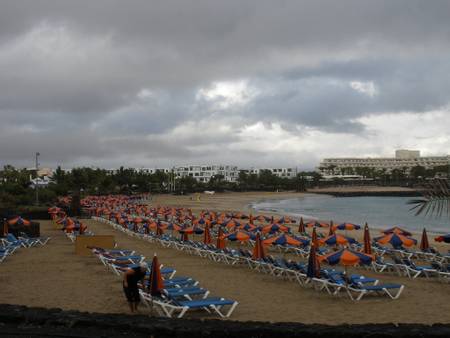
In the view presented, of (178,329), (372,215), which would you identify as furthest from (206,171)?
(178,329)

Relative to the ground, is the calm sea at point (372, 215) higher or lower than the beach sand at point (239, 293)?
lower

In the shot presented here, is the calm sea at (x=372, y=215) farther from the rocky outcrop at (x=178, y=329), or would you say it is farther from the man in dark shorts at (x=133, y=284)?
the rocky outcrop at (x=178, y=329)

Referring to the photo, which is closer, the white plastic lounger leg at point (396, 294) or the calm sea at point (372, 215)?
the white plastic lounger leg at point (396, 294)

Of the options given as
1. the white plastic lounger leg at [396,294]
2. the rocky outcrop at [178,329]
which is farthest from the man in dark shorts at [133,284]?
the white plastic lounger leg at [396,294]

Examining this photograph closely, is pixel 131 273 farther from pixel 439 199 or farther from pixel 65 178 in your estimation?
pixel 65 178

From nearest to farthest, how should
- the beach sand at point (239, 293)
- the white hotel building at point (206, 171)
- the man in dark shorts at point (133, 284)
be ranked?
the man in dark shorts at point (133, 284) < the beach sand at point (239, 293) < the white hotel building at point (206, 171)

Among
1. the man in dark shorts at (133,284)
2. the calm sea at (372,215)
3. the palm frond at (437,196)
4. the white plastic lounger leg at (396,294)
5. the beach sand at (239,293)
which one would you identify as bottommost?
the calm sea at (372,215)

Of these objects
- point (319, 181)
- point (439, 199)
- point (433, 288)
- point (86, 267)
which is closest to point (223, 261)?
point (86, 267)

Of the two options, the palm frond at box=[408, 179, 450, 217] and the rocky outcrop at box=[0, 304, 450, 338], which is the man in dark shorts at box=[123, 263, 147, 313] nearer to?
the rocky outcrop at box=[0, 304, 450, 338]

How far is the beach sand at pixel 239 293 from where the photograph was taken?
9.27 metres

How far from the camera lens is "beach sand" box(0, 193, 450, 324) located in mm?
9266

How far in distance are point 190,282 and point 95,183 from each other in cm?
9062

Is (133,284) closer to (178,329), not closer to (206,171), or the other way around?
(178,329)

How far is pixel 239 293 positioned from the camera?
11250 millimetres
